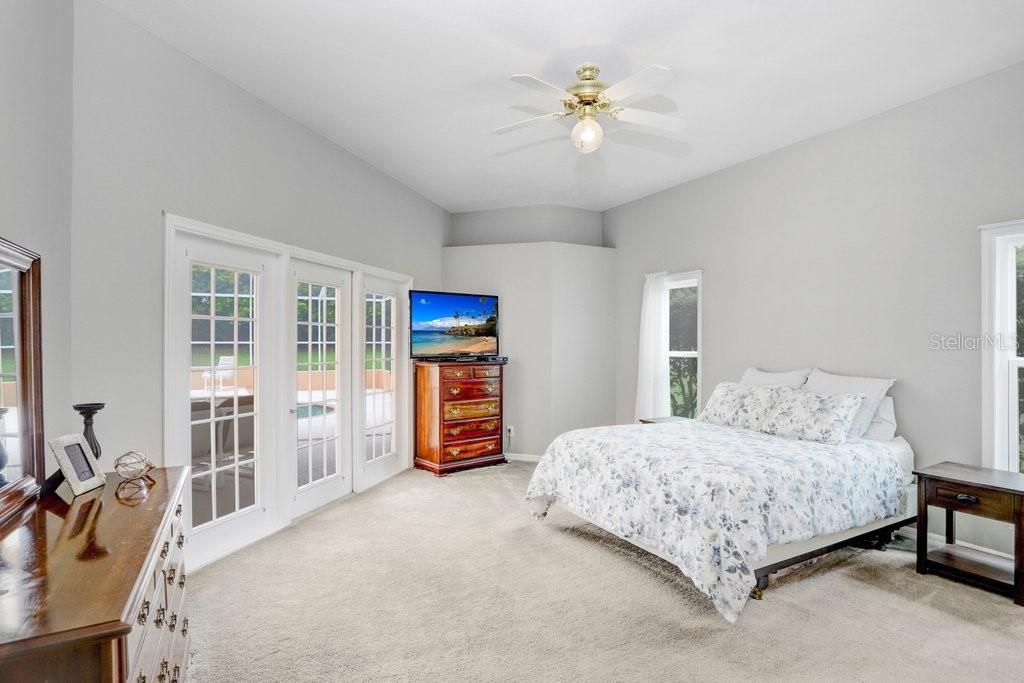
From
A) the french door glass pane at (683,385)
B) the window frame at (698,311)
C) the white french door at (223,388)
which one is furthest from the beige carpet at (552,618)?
the french door glass pane at (683,385)

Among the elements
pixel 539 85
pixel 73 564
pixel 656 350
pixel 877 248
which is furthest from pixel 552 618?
pixel 656 350

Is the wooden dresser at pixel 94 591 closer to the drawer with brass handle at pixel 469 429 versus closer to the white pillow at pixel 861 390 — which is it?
the drawer with brass handle at pixel 469 429

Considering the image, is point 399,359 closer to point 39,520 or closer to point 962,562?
point 39,520

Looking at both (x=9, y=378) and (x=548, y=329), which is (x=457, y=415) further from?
(x=9, y=378)

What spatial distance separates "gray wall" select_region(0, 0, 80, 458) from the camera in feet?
6.16

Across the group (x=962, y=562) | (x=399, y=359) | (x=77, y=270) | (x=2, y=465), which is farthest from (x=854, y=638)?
(x=399, y=359)

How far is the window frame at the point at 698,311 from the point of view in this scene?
16.9 ft

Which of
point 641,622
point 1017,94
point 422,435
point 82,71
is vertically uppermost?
point 1017,94

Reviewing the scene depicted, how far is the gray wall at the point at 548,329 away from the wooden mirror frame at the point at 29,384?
4452 millimetres

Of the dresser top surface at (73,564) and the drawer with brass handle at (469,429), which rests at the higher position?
the dresser top surface at (73,564)

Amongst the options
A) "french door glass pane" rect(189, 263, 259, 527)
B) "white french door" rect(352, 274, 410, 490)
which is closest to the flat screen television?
"white french door" rect(352, 274, 410, 490)

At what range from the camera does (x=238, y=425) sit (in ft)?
11.3

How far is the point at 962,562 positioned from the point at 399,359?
4.46 m

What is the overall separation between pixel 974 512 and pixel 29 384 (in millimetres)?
4105
